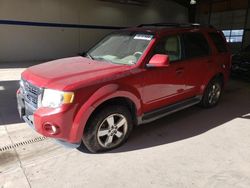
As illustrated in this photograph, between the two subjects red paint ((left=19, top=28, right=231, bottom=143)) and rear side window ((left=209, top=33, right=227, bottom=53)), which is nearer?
red paint ((left=19, top=28, right=231, bottom=143))

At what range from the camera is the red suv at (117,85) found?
2.85 metres

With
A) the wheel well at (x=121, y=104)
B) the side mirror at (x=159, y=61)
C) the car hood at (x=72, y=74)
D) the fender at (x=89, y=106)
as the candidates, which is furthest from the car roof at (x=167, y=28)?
the fender at (x=89, y=106)

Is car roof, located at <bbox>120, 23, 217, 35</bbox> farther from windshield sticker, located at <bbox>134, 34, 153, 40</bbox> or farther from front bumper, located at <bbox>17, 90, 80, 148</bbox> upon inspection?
front bumper, located at <bbox>17, 90, 80, 148</bbox>

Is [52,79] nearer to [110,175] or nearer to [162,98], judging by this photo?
[110,175]

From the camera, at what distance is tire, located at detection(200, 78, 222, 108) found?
196 inches

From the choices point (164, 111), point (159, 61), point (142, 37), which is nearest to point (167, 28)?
point (142, 37)

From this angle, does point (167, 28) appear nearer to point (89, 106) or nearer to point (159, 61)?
point (159, 61)

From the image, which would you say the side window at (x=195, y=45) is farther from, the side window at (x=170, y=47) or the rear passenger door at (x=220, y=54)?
the rear passenger door at (x=220, y=54)

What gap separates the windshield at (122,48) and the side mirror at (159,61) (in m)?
0.20

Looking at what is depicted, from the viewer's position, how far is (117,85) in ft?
10.3

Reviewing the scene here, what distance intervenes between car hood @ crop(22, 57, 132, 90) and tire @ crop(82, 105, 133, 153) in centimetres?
43

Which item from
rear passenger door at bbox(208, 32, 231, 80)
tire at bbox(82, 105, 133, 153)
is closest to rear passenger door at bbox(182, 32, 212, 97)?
rear passenger door at bbox(208, 32, 231, 80)

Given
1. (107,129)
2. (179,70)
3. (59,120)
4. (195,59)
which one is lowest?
(107,129)

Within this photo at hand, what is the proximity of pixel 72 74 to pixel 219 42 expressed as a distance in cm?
343
